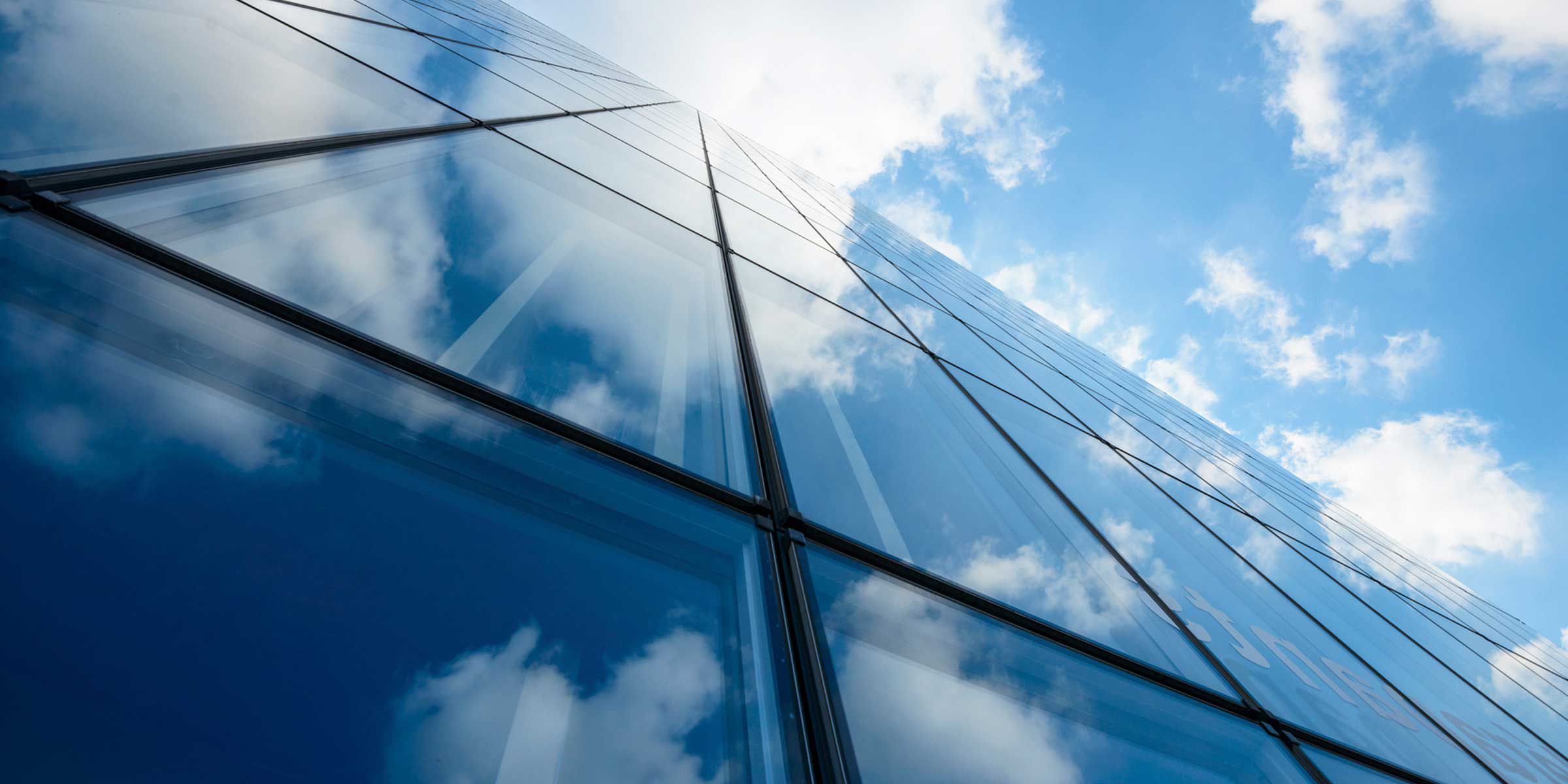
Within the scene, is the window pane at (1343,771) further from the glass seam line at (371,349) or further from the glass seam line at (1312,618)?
the glass seam line at (371,349)

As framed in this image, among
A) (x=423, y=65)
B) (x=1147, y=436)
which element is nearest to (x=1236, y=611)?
(x=1147, y=436)

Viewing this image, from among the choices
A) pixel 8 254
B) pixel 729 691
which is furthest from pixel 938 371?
pixel 8 254

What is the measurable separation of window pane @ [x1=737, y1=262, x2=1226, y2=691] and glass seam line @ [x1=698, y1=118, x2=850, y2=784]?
2.8 inches

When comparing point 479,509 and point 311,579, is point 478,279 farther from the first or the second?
point 311,579

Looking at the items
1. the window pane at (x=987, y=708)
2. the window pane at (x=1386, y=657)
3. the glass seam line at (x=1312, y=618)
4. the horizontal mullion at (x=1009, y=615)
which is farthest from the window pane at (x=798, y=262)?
the window pane at (x=987, y=708)

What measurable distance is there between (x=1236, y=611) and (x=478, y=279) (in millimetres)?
4476

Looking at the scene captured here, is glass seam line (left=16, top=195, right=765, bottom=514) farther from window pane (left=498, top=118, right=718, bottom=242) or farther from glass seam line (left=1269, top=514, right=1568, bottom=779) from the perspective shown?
glass seam line (left=1269, top=514, right=1568, bottom=779)

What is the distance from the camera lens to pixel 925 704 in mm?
1895

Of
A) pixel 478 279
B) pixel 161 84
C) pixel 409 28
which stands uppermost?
pixel 409 28

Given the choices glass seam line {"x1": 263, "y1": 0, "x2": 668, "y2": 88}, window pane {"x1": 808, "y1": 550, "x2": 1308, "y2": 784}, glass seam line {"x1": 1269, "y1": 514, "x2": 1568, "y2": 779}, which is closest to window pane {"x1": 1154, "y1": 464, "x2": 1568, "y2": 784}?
glass seam line {"x1": 1269, "y1": 514, "x2": 1568, "y2": 779}

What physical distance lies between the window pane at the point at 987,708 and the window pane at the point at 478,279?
1.91 ft

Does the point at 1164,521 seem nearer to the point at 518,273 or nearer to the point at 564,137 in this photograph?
the point at 518,273

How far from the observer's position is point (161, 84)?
2.62 metres

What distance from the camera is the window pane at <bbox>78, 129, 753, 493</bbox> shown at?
206 cm
